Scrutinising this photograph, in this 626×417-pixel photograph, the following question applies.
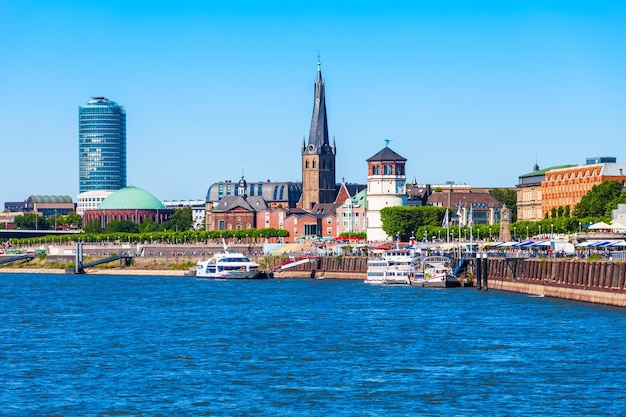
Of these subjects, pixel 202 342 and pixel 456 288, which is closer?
pixel 202 342

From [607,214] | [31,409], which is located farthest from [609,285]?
[607,214]

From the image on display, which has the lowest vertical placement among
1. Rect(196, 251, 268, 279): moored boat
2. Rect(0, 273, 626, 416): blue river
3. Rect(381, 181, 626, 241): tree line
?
Rect(0, 273, 626, 416): blue river

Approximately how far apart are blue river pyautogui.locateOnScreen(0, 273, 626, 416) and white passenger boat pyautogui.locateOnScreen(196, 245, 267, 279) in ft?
155

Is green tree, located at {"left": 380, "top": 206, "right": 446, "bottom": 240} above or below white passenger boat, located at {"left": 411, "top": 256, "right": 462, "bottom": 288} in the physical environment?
above

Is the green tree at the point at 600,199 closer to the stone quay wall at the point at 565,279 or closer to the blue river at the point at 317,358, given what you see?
the stone quay wall at the point at 565,279

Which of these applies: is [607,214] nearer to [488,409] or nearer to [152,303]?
[152,303]

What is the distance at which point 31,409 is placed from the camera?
49.3 m

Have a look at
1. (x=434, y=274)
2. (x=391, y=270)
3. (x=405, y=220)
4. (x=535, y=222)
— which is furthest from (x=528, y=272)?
(x=405, y=220)

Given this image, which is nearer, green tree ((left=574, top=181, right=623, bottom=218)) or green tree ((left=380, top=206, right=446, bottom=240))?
green tree ((left=574, top=181, right=623, bottom=218))

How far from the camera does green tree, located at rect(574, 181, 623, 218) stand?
6585 inches

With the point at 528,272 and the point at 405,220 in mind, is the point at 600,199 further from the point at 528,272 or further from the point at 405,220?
the point at 528,272

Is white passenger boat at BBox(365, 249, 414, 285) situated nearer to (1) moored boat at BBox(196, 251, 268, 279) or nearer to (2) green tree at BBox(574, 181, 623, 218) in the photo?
(1) moored boat at BBox(196, 251, 268, 279)

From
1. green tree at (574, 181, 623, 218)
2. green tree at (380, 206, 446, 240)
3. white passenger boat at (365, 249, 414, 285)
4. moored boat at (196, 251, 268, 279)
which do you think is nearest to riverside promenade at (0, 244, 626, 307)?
moored boat at (196, 251, 268, 279)

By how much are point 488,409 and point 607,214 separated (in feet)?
376
